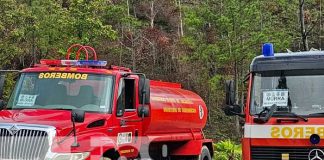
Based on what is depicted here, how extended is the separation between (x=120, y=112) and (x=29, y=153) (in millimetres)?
1932

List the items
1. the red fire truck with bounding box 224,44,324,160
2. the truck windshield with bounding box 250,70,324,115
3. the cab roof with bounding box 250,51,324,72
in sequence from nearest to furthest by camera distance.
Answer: the red fire truck with bounding box 224,44,324,160 < the truck windshield with bounding box 250,70,324,115 < the cab roof with bounding box 250,51,324,72

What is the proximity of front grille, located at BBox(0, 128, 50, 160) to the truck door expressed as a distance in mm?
1687

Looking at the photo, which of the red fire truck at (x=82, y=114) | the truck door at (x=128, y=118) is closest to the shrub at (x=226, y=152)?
the red fire truck at (x=82, y=114)

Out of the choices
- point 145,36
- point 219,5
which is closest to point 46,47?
point 219,5

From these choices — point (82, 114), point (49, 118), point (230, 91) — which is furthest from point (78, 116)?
point (230, 91)

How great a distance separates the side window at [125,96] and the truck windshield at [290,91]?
7.53 feet

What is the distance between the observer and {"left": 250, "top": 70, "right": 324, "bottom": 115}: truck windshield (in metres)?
8.38

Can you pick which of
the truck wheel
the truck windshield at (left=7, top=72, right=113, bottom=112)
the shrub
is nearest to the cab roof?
the truck windshield at (left=7, top=72, right=113, bottom=112)

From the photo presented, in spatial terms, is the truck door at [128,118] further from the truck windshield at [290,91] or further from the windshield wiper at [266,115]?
the windshield wiper at [266,115]

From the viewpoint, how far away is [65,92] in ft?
29.9

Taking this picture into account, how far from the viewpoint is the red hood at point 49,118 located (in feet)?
27.0

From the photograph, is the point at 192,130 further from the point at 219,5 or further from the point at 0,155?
the point at 219,5

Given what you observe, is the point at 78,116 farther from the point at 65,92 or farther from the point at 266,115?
the point at 266,115

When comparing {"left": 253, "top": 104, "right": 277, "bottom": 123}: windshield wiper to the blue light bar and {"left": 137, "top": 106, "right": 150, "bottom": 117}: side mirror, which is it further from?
the blue light bar
